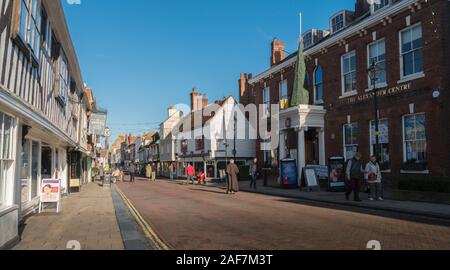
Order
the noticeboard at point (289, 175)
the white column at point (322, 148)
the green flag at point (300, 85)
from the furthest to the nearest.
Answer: the green flag at point (300, 85), the white column at point (322, 148), the noticeboard at point (289, 175)

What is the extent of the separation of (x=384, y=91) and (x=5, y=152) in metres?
18.8

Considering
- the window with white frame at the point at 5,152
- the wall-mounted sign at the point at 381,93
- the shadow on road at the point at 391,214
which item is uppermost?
the wall-mounted sign at the point at 381,93

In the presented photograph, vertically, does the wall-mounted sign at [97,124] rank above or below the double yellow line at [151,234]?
above

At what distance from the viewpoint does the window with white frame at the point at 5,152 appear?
835cm

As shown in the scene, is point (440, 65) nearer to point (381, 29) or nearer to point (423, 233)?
point (381, 29)

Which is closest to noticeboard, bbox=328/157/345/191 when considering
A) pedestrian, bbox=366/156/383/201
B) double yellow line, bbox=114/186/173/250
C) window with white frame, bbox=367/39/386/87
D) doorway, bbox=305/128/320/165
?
window with white frame, bbox=367/39/386/87

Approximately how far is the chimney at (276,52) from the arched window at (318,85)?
335 inches


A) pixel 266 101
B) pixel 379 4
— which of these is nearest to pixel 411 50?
pixel 379 4

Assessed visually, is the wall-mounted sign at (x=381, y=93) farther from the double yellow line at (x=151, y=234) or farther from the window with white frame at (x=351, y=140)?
the double yellow line at (x=151, y=234)

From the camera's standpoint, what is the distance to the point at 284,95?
3253 centimetres

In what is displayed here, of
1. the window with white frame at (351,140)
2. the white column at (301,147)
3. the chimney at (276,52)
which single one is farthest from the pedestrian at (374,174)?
the chimney at (276,52)

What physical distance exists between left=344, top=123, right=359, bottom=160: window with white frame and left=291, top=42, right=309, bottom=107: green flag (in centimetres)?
365

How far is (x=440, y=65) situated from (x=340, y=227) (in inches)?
480
